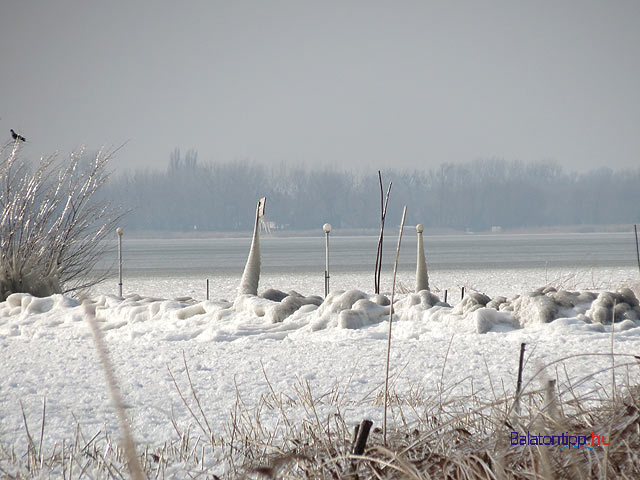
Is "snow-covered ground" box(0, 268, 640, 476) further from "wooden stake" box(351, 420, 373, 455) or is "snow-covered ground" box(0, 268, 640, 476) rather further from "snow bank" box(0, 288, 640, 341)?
"wooden stake" box(351, 420, 373, 455)

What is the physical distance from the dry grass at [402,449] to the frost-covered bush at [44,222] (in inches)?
196

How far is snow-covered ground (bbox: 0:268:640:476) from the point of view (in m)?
3.13

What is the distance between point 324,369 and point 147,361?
1.20 metres

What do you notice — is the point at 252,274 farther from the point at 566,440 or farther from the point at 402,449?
the point at 566,440

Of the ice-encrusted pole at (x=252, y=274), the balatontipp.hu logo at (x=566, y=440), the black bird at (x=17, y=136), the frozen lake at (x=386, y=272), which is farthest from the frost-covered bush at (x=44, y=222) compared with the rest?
the balatontipp.hu logo at (x=566, y=440)

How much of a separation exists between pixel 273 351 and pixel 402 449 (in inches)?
125

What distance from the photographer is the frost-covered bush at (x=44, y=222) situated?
300 inches

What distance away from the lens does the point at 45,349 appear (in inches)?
199

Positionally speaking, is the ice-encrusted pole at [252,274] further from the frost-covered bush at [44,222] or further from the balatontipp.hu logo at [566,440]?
the balatontipp.hu logo at [566,440]

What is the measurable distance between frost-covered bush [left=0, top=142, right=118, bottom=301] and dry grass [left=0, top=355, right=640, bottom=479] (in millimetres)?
4988

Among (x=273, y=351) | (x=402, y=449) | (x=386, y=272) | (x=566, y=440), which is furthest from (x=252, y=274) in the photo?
(x=386, y=272)

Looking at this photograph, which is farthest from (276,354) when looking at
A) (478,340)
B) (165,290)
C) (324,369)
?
(165,290)

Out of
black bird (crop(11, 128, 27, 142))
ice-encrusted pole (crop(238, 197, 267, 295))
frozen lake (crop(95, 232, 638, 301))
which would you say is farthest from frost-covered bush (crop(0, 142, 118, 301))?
frozen lake (crop(95, 232, 638, 301))

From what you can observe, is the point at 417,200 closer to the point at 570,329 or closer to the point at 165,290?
the point at 165,290
